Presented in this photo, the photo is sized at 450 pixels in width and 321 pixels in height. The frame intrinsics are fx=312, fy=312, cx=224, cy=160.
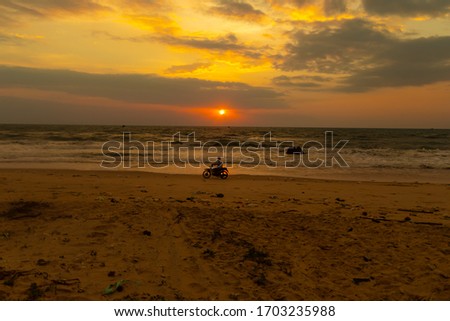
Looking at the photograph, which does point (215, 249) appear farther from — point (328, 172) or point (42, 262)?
point (328, 172)

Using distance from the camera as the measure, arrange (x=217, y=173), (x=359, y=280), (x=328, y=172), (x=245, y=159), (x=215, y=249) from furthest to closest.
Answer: (x=245, y=159) < (x=328, y=172) < (x=217, y=173) < (x=215, y=249) < (x=359, y=280)

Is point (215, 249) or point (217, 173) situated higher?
point (217, 173)

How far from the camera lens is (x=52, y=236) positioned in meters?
6.22

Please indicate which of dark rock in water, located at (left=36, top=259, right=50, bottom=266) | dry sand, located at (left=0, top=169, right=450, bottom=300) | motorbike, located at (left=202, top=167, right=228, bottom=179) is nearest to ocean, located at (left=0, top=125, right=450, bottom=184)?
motorbike, located at (left=202, top=167, right=228, bottom=179)

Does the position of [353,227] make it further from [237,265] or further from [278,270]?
[237,265]

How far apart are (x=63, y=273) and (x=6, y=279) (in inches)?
29.0

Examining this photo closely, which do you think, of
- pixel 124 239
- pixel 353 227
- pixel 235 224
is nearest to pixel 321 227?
pixel 353 227

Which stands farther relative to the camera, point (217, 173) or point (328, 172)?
point (328, 172)

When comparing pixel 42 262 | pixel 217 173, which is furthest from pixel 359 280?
pixel 217 173

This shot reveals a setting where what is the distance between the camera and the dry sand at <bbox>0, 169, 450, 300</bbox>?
459cm

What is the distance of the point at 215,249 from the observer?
5.92m

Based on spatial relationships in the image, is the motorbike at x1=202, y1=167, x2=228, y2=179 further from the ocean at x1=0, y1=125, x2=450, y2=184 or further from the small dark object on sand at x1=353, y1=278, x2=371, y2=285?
the small dark object on sand at x1=353, y1=278, x2=371, y2=285
